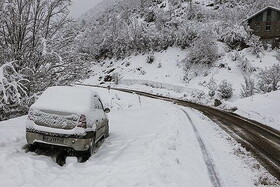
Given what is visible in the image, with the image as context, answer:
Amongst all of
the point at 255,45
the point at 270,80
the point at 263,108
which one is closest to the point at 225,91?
the point at 270,80

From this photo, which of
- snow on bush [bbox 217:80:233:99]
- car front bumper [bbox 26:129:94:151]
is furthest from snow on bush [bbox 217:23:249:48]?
car front bumper [bbox 26:129:94:151]

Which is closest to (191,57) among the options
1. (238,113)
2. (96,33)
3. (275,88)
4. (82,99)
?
(275,88)

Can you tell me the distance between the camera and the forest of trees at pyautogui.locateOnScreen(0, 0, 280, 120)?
39.0 ft

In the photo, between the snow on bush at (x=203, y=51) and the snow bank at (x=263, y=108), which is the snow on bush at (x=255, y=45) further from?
the snow bank at (x=263, y=108)

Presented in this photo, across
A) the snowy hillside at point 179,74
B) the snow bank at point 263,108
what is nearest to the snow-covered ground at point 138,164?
the snow bank at point 263,108

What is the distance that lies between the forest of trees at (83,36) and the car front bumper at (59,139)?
1.06 metres

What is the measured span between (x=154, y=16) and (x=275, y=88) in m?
37.3

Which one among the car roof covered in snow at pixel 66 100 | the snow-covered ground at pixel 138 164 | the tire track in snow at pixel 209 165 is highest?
the car roof covered in snow at pixel 66 100

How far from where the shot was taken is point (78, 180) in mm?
6348

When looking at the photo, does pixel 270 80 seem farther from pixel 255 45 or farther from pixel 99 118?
pixel 99 118

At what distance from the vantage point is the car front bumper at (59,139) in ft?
24.9

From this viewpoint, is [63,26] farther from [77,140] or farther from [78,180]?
[78,180]

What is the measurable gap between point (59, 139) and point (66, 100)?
115 cm

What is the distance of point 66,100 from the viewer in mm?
8281
